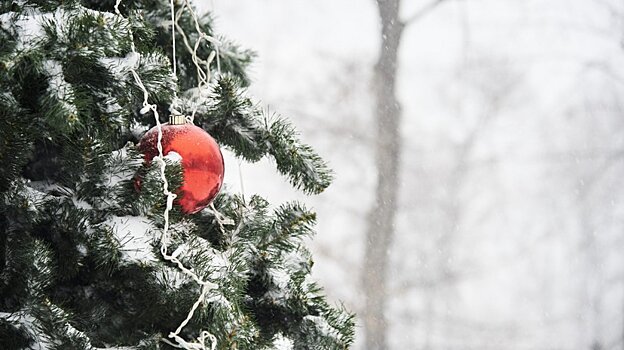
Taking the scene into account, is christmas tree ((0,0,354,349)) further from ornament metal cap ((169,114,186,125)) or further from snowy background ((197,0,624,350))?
snowy background ((197,0,624,350))

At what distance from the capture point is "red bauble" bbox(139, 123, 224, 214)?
0.63 m

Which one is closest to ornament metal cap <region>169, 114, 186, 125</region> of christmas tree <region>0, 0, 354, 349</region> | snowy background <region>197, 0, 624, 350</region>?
christmas tree <region>0, 0, 354, 349</region>

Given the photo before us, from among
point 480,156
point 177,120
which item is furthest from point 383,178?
point 177,120

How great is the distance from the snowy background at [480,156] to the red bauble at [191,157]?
1.45 meters

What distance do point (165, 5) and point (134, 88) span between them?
0.22 metres

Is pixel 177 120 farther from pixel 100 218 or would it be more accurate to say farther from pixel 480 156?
pixel 480 156

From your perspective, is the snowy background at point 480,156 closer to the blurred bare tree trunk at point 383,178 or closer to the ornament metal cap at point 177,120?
the blurred bare tree trunk at point 383,178

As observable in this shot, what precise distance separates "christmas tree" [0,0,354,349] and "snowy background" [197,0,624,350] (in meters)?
1.45

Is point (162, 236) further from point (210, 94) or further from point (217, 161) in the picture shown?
point (210, 94)

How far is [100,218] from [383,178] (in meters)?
1.60

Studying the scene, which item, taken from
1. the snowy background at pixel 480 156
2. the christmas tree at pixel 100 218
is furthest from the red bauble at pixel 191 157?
the snowy background at pixel 480 156

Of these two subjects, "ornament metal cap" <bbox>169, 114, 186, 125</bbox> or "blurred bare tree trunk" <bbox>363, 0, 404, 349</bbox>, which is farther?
"blurred bare tree trunk" <bbox>363, 0, 404, 349</bbox>

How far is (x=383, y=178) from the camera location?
2.15 metres

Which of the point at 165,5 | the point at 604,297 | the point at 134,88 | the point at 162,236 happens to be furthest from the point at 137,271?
the point at 604,297
